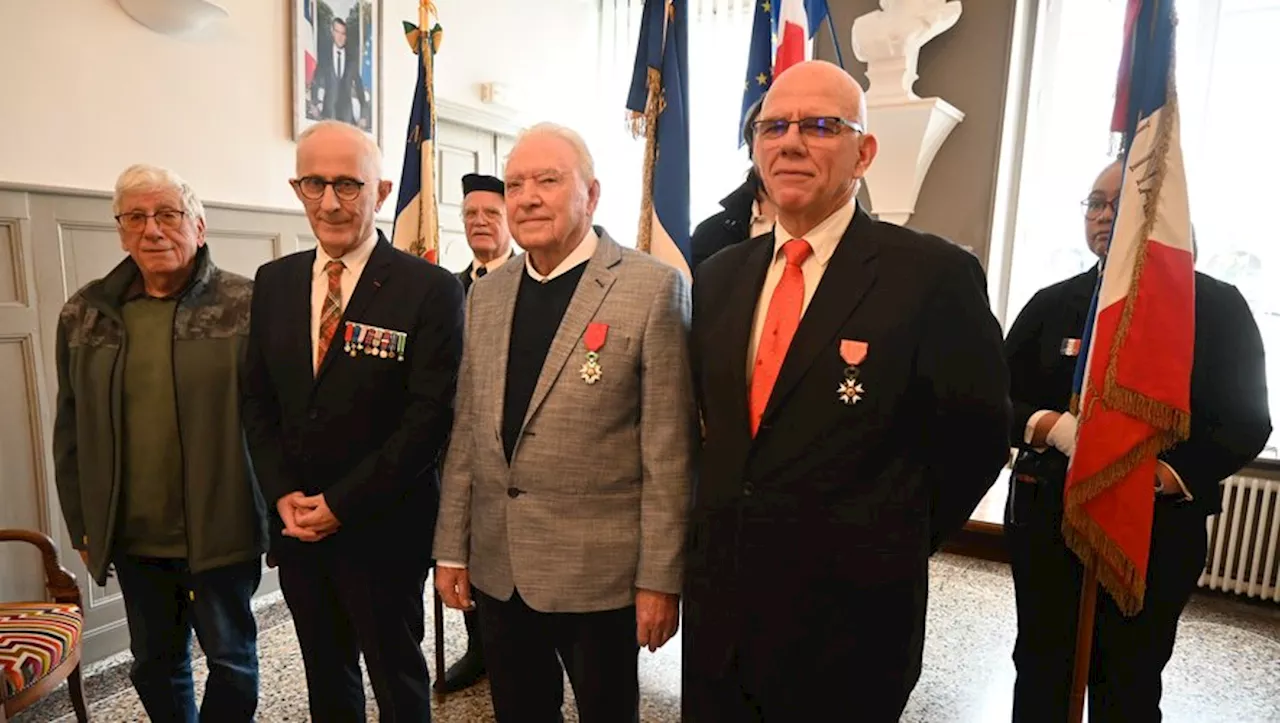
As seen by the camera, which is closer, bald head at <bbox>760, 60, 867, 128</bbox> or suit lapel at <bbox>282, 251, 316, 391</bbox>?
bald head at <bbox>760, 60, 867, 128</bbox>

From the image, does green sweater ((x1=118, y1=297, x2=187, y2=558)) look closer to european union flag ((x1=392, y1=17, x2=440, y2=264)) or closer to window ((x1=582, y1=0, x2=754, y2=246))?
european union flag ((x1=392, y1=17, x2=440, y2=264))

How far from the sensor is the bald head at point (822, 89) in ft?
3.68

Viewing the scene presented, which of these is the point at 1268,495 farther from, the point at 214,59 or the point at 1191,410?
A: the point at 214,59

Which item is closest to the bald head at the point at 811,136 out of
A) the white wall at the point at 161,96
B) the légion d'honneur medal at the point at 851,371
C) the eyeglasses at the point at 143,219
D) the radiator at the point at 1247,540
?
the légion d'honneur medal at the point at 851,371

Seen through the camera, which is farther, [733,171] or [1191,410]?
[733,171]

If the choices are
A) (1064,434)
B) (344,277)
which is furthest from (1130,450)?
(344,277)

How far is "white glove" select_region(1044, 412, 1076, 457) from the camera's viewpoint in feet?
5.44

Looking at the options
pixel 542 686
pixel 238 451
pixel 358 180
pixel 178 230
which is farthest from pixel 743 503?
pixel 178 230

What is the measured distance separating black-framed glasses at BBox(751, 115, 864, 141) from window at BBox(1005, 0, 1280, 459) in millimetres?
3003

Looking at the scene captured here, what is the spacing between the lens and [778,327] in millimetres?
1179

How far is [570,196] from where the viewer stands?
4.29ft

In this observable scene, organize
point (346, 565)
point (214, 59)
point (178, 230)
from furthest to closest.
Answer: point (214, 59), point (178, 230), point (346, 565)

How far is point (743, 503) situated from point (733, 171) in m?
4.17

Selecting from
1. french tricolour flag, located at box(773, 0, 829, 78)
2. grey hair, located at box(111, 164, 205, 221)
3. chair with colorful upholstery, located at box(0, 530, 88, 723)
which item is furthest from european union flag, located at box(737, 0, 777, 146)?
chair with colorful upholstery, located at box(0, 530, 88, 723)
